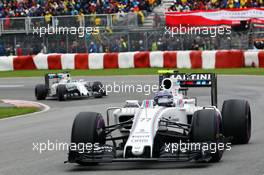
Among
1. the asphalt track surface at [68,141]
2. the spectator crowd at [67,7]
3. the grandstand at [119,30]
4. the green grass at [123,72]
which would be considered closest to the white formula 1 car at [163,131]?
the asphalt track surface at [68,141]

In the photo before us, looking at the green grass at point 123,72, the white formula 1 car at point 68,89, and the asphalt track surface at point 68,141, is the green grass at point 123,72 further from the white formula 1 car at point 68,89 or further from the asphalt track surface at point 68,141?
the white formula 1 car at point 68,89

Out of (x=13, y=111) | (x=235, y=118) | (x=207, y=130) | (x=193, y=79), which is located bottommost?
(x=13, y=111)

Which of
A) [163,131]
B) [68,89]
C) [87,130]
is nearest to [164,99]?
[163,131]

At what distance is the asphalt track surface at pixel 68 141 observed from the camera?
9375mm

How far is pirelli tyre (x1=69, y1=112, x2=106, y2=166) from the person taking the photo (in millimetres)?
9852

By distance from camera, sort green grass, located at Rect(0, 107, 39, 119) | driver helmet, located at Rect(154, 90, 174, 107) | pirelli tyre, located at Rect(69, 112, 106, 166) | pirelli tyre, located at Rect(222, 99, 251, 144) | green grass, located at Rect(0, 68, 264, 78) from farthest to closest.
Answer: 1. green grass, located at Rect(0, 68, 264, 78)
2. green grass, located at Rect(0, 107, 39, 119)
3. pirelli tyre, located at Rect(222, 99, 251, 144)
4. driver helmet, located at Rect(154, 90, 174, 107)
5. pirelli tyre, located at Rect(69, 112, 106, 166)

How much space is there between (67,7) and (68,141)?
97.1 ft

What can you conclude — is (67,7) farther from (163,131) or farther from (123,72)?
(163,131)

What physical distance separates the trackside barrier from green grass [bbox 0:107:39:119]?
1304 centimetres

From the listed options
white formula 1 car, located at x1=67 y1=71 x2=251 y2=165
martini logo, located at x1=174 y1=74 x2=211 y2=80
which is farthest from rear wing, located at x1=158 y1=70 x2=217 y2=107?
white formula 1 car, located at x1=67 y1=71 x2=251 y2=165

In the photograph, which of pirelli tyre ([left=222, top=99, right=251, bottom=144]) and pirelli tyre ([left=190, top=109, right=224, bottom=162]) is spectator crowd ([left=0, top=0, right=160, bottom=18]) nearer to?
pirelli tyre ([left=222, top=99, right=251, bottom=144])

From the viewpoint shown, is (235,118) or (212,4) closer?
(235,118)

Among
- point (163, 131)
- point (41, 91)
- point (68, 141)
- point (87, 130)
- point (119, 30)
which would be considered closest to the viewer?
point (87, 130)

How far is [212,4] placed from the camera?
37.8 m
